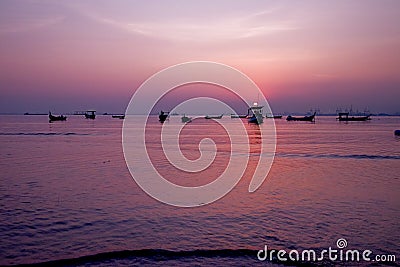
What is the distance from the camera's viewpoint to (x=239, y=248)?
30.9 feet

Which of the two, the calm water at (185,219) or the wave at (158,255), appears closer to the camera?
the wave at (158,255)

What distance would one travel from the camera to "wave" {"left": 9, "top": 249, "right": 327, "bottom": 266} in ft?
27.7

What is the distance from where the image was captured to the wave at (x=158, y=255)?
27.7 feet

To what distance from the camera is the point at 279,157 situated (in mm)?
31281

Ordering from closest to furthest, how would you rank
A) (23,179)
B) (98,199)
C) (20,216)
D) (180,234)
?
(180,234), (20,216), (98,199), (23,179)

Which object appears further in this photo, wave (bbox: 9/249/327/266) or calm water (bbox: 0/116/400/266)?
calm water (bbox: 0/116/400/266)

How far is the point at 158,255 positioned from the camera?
8930 millimetres

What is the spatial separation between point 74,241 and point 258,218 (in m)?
5.91

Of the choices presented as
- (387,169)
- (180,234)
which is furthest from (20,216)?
(387,169)

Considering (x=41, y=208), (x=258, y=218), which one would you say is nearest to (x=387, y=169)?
(x=258, y=218)

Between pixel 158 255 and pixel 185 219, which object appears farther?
pixel 185 219

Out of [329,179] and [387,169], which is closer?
[329,179]

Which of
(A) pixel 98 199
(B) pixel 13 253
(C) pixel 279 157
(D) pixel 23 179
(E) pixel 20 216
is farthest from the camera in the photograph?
(C) pixel 279 157

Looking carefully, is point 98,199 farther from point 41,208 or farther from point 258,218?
point 258,218
